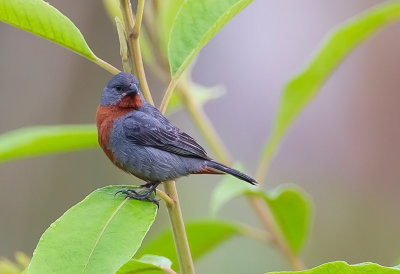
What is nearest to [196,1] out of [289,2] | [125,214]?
[125,214]

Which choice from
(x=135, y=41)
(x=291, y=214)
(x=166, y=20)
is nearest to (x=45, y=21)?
(x=135, y=41)

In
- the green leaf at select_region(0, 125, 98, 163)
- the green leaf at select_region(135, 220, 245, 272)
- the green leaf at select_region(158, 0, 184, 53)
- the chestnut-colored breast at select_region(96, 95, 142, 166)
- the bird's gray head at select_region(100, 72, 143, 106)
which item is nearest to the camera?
the bird's gray head at select_region(100, 72, 143, 106)

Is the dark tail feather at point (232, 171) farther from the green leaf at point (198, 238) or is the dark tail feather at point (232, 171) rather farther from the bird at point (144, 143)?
the green leaf at point (198, 238)

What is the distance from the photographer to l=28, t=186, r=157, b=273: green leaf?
1894 millimetres

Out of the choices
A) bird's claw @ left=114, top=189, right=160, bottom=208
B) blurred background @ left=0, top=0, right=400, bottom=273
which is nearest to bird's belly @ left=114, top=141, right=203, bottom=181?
bird's claw @ left=114, top=189, right=160, bottom=208

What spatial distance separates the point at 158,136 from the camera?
2908mm

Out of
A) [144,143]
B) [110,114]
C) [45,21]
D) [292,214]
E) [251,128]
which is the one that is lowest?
[292,214]

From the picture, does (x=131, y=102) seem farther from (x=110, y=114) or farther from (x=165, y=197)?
(x=165, y=197)

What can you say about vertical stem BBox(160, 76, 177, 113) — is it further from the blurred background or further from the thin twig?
the blurred background

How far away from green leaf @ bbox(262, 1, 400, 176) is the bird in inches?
20.7

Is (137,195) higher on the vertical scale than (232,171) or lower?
lower

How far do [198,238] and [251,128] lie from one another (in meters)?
5.54

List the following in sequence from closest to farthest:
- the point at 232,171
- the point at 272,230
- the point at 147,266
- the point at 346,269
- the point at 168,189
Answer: the point at 346,269 → the point at 147,266 → the point at 168,189 → the point at 232,171 → the point at 272,230

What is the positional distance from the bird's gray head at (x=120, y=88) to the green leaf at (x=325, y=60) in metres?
0.75
